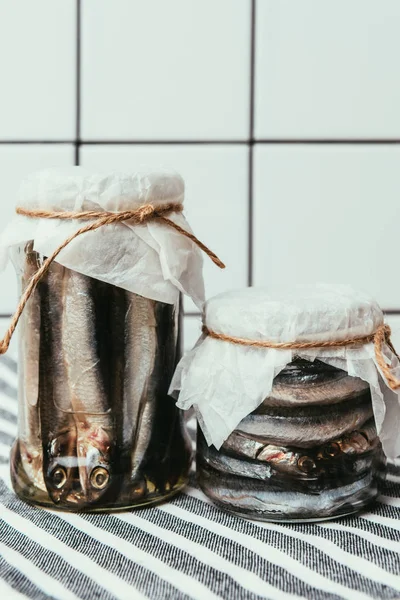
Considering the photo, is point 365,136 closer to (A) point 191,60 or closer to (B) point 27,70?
(A) point 191,60

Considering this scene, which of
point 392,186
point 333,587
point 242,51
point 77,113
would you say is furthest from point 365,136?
point 333,587

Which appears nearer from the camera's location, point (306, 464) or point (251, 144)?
point (306, 464)

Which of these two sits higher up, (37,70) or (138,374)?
(37,70)

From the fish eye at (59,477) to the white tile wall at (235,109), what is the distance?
497 mm

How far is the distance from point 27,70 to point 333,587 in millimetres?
812

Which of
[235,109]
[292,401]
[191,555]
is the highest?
[235,109]

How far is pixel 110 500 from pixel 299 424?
0.17 m

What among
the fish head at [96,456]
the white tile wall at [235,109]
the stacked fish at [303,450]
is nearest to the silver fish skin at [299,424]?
the stacked fish at [303,450]

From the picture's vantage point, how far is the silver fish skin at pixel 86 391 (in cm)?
62

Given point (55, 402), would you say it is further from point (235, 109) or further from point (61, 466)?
point (235, 109)

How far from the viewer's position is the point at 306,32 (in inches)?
42.5

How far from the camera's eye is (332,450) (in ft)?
2.01

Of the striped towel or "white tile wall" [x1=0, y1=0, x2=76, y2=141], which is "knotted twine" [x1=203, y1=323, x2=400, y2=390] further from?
"white tile wall" [x1=0, y1=0, x2=76, y2=141]

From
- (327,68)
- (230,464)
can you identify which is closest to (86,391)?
(230,464)
